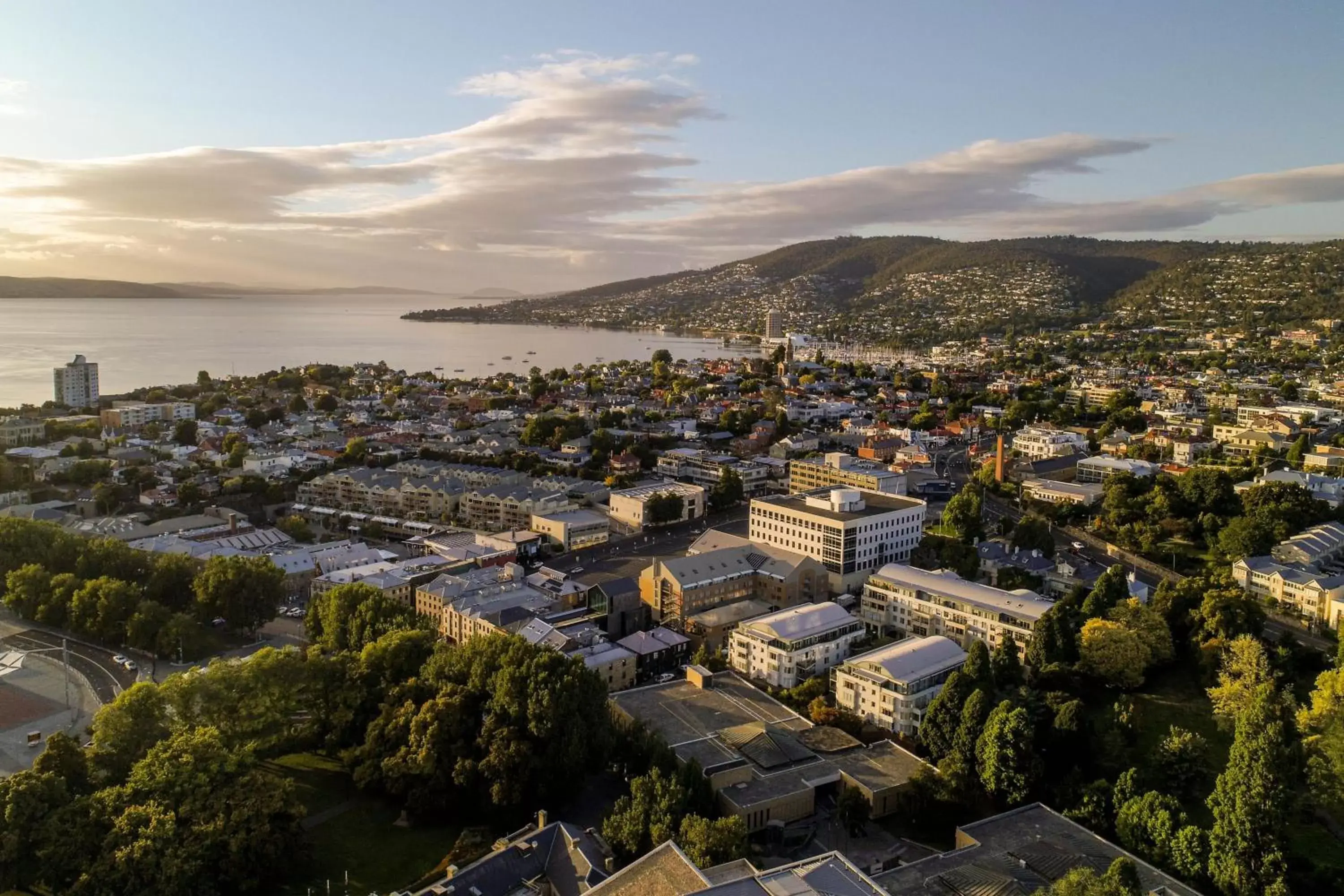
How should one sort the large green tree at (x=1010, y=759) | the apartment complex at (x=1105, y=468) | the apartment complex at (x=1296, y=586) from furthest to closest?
the apartment complex at (x=1105, y=468), the apartment complex at (x=1296, y=586), the large green tree at (x=1010, y=759)

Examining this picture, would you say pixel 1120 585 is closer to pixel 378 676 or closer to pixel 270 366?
pixel 378 676

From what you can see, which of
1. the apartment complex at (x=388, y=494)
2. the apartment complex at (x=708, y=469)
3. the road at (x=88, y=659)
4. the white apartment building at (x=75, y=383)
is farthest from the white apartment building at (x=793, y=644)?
the white apartment building at (x=75, y=383)

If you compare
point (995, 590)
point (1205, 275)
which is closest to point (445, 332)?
point (1205, 275)

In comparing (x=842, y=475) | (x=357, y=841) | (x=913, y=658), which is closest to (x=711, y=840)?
(x=357, y=841)

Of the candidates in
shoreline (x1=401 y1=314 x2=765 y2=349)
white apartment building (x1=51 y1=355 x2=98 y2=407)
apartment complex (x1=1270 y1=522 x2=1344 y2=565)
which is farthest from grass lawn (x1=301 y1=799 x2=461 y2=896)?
shoreline (x1=401 y1=314 x2=765 y2=349)

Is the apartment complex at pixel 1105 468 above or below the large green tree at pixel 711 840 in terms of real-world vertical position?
above

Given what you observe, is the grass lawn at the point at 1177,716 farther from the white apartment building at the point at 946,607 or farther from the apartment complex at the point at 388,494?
the apartment complex at the point at 388,494
